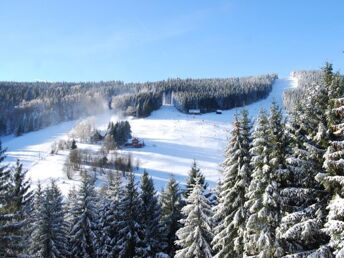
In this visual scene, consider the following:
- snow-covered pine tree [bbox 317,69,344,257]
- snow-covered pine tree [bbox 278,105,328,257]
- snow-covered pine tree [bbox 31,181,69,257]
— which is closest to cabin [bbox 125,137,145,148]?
snow-covered pine tree [bbox 31,181,69,257]

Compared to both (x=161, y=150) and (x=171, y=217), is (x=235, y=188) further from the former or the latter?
(x=161, y=150)

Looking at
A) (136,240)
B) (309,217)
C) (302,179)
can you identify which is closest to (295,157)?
(302,179)

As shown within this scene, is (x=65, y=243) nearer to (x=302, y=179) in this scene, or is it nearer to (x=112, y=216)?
(x=112, y=216)

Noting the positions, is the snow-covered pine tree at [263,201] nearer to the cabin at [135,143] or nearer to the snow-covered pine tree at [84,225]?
the snow-covered pine tree at [84,225]

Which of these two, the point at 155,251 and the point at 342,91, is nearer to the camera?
the point at 342,91

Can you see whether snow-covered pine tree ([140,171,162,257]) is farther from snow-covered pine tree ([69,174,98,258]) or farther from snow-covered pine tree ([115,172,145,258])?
snow-covered pine tree ([69,174,98,258])

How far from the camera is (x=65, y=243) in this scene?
42.9 metres

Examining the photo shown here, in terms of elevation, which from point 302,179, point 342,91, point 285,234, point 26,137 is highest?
point 342,91

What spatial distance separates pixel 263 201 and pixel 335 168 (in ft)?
18.0

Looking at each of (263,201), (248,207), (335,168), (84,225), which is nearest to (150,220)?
Answer: (84,225)

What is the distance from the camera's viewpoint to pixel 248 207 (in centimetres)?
2802

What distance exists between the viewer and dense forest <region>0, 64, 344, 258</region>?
19688mm

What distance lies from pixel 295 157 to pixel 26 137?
188 metres

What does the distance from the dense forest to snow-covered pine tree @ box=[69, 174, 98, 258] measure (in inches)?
3.9
